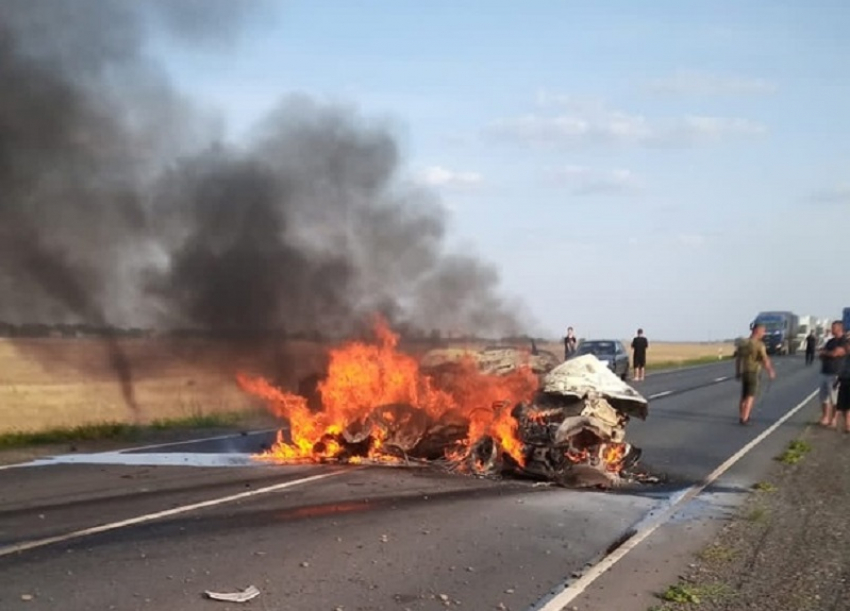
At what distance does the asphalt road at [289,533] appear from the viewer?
588 cm

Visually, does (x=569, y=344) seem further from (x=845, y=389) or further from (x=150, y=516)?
(x=150, y=516)

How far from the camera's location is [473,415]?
1168 centimetres

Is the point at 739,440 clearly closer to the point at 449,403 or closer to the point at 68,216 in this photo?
the point at 449,403

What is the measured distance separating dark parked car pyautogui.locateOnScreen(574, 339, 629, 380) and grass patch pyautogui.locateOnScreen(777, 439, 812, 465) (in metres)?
17.4

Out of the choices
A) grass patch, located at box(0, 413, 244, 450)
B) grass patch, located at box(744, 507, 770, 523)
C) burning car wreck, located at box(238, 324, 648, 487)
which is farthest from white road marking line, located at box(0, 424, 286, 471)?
grass patch, located at box(744, 507, 770, 523)

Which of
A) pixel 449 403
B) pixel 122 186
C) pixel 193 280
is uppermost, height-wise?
pixel 122 186

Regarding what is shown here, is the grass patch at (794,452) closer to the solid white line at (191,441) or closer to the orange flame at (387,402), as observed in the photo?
the orange flame at (387,402)

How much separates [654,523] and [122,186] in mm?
9754

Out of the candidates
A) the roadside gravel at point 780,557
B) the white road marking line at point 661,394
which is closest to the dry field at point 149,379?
the white road marking line at point 661,394

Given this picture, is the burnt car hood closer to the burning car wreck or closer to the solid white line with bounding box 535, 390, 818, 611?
the burning car wreck

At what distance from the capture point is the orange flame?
11.8m

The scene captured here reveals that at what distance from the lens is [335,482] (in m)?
10.2

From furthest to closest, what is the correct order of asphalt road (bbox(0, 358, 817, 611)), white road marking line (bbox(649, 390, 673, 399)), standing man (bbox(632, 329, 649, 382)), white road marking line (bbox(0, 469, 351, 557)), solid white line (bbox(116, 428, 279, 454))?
standing man (bbox(632, 329, 649, 382)) → white road marking line (bbox(649, 390, 673, 399)) → solid white line (bbox(116, 428, 279, 454)) → white road marking line (bbox(0, 469, 351, 557)) → asphalt road (bbox(0, 358, 817, 611))

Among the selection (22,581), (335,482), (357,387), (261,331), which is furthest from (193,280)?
(22,581)
